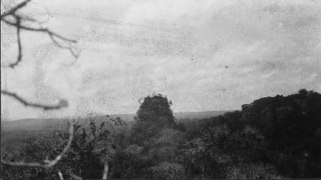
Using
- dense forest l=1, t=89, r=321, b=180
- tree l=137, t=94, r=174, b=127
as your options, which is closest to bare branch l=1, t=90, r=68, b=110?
dense forest l=1, t=89, r=321, b=180

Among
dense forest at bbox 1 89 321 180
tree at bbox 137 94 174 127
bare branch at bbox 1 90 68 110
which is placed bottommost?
dense forest at bbox 1 89 321 180

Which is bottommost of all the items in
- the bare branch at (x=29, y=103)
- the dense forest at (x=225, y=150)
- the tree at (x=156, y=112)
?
the dense forest at (x=225, y=150)

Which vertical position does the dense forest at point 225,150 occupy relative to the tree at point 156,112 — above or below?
below

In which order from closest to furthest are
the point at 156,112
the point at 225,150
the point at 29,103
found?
1. the point at 29,103
2. the point at 225,150
3. the point at 156,112

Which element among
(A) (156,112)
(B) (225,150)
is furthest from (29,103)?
(A) (156,112)

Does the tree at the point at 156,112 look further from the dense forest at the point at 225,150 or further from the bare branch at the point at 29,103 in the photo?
the bare branch at the point at 29,103

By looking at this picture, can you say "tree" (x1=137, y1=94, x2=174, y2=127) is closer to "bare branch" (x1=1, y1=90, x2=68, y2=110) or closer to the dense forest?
the dense forest

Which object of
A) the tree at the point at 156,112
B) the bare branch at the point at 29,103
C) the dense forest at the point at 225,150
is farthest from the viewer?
the tree at the point at 156,112

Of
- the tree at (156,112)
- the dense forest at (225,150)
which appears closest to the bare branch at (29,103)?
the dense forest at (225,150)

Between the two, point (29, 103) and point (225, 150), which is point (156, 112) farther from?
point (29, 103)
